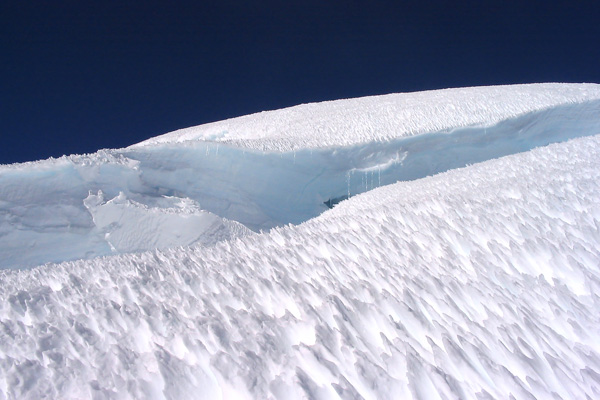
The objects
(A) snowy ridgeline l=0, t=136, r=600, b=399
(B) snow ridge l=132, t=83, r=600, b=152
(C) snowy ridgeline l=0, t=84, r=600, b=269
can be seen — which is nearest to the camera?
(A) snowy ridgeline l=0, t=136, r=600, b=399

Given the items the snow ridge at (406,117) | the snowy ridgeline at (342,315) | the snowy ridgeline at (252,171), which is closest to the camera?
the snowy ridgeline at (342,315)

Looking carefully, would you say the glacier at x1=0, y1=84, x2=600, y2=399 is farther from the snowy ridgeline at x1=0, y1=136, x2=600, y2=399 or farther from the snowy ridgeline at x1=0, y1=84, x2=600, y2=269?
the snowy ridgeline at x1=0, y1=84, x2=600, y2=269

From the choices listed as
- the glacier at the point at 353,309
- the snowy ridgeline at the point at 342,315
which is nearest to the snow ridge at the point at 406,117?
the glacier at the point at 353,309

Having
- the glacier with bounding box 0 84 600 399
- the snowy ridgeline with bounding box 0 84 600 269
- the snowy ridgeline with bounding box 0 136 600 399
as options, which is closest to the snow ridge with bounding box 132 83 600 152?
the snowy ridgeline with bounding box 0 84 600 269

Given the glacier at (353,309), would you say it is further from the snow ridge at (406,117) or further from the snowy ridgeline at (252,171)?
the snow ridge at (406,117)

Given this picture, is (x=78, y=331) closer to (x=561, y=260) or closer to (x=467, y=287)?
(x=467, y=287)

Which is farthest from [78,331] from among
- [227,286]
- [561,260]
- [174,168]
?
[174,168]
